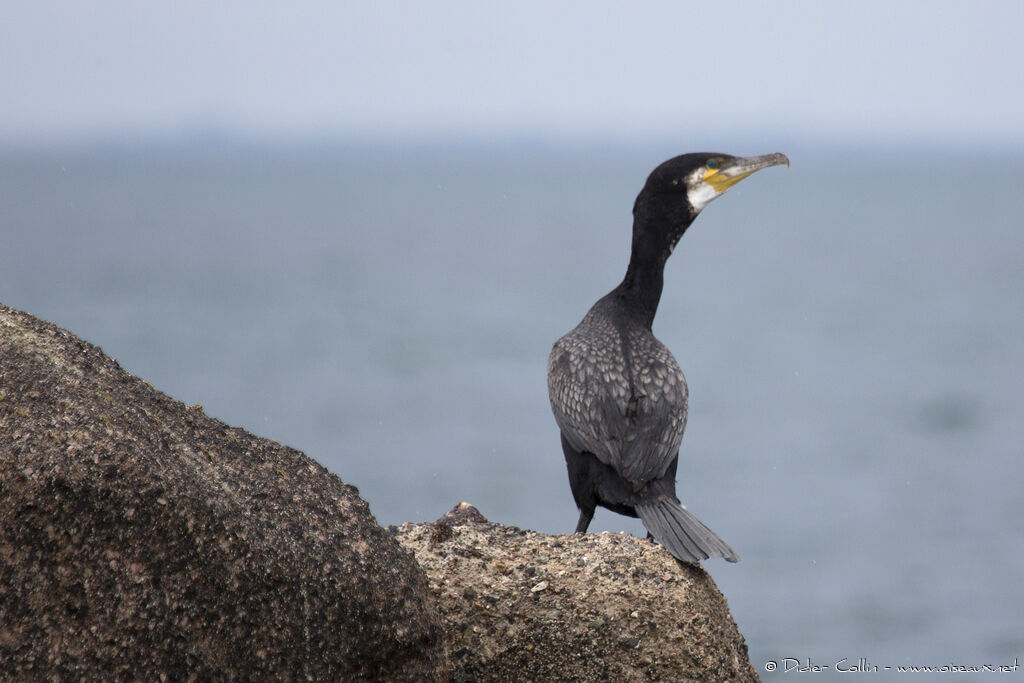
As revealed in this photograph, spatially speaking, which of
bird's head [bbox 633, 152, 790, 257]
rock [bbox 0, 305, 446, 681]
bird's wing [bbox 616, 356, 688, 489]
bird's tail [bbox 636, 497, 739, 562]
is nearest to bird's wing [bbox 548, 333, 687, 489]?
bird's wing [bbox 616, 356, 688, 489]

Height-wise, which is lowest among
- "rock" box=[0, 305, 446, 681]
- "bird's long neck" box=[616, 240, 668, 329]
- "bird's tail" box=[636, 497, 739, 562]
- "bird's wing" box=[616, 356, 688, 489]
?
"rock" box=[0, 305, 446, 681]

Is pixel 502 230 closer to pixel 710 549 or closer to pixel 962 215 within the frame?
pixel 962 215

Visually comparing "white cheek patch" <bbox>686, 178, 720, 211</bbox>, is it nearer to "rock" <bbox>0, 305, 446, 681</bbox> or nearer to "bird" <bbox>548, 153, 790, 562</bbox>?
"bird" <bbox>548, 153, 790, 562</bbox>

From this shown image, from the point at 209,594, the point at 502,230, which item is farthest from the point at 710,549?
the point at 502,230

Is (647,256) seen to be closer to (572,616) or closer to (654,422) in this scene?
(654,422)

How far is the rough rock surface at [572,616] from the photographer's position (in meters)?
5.41

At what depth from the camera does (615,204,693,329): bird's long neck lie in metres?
7.75

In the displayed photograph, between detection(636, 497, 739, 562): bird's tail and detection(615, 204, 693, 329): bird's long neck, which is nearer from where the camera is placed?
detection(636, 497, 739, 562): bird's tail

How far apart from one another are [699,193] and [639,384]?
130 centimetres

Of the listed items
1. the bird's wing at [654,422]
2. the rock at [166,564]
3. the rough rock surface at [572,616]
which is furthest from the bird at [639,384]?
the rock at [166,564]

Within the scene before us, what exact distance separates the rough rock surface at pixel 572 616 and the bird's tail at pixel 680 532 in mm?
168

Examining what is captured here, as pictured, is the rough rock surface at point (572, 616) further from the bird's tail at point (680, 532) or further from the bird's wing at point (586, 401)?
the bird's wing at point (586, 401)

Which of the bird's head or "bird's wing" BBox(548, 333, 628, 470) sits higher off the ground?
the bird's head

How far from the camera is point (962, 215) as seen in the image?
427 ft
